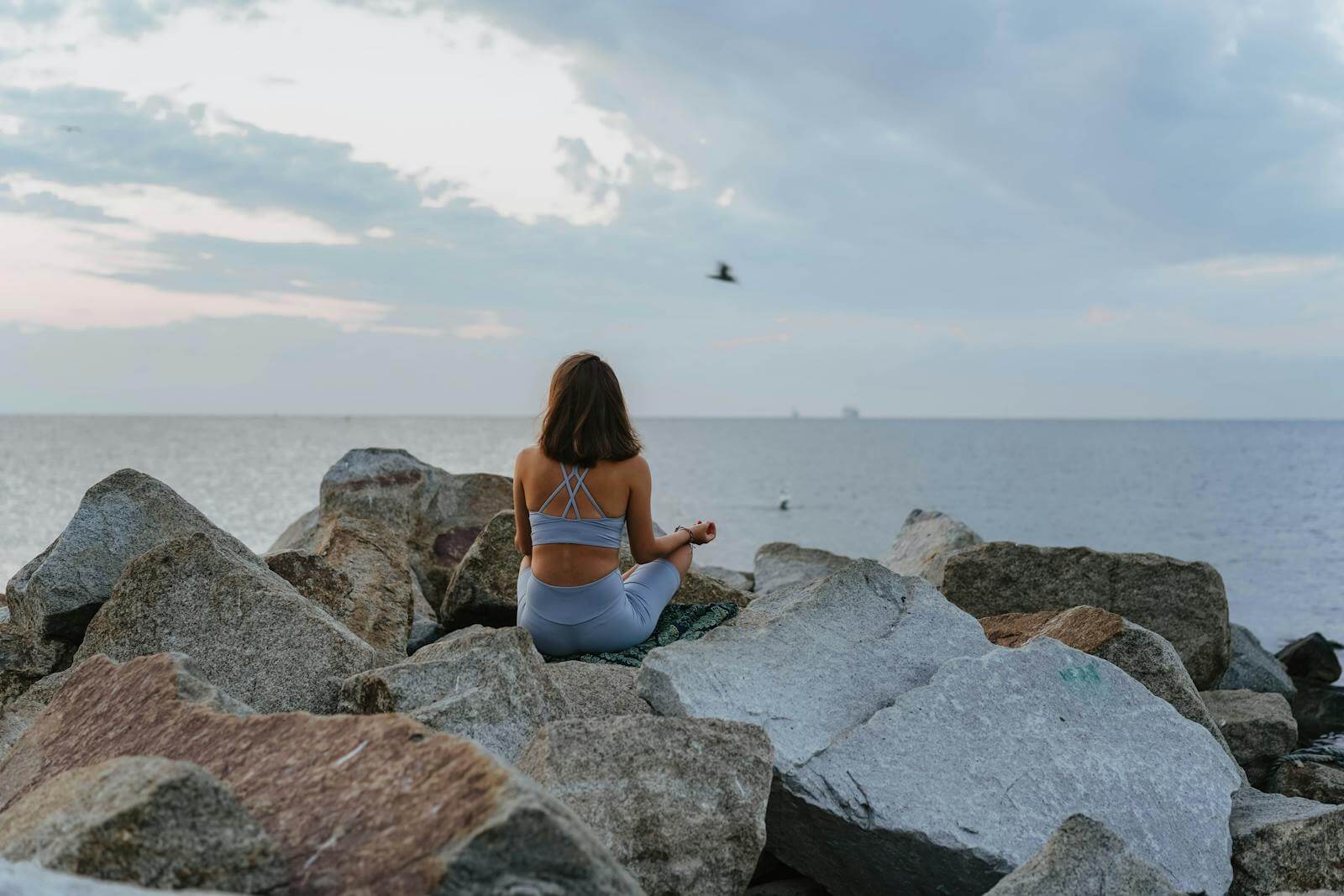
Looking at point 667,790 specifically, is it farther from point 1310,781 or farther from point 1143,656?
point 1310,781

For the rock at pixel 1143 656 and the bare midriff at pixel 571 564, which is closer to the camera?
the rock at pixel 1143 656

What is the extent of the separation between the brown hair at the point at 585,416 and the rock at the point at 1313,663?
31.7ft

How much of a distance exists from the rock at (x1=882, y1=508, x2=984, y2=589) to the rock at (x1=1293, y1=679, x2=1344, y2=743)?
3051 mm

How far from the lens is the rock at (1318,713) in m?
9.30

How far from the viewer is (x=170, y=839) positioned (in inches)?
103

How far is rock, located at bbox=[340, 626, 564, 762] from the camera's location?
4.29 meters

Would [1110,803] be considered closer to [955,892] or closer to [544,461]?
[955,892]

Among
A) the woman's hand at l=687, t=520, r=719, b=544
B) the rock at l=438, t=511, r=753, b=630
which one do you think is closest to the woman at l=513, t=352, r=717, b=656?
the woman's hand at l=687, t=520, r=719, b=544

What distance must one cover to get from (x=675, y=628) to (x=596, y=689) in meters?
1.46

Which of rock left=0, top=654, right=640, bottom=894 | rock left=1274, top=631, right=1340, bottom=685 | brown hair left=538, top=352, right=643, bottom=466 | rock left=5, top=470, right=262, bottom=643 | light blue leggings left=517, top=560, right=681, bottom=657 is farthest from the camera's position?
rock left=1274, top=631, right=1340, bottom=685

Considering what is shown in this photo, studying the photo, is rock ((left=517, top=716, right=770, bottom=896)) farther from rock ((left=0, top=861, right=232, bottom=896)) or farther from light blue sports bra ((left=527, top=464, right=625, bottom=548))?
light blue sports bra ((left=527, top=464, right=625, bottom=548))

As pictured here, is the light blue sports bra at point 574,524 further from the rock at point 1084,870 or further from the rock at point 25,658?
the rock at point 1084,870

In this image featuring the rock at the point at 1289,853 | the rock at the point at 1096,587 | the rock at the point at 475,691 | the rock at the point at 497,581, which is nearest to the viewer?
the rock at the point at 475,691

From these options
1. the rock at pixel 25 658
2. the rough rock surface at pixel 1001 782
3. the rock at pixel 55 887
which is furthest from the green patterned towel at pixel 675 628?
the rock at pixel 55 887
